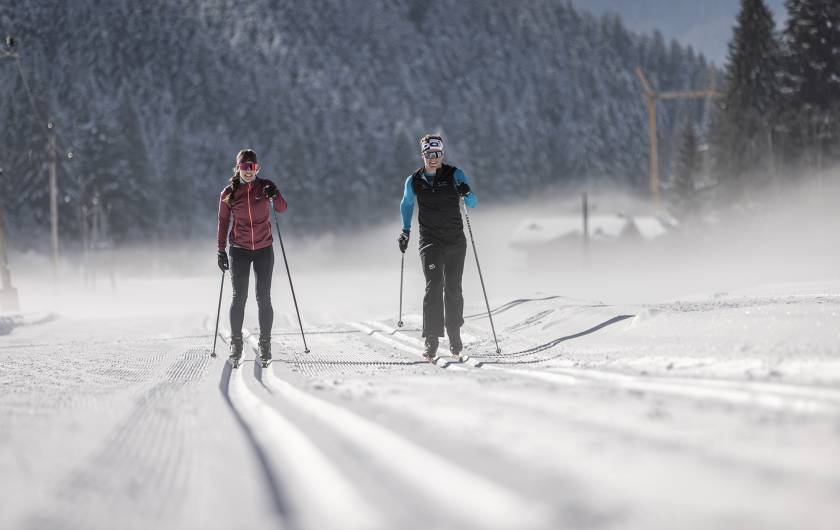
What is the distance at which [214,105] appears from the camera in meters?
153

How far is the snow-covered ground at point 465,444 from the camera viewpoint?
1.70 m

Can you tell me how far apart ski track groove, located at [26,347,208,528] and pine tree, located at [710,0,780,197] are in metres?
49.5

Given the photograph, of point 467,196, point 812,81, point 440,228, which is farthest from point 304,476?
point 812,81

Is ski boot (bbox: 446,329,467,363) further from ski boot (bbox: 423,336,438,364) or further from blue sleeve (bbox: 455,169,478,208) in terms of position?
blue sleeve (bbox: 455,169,478,208)

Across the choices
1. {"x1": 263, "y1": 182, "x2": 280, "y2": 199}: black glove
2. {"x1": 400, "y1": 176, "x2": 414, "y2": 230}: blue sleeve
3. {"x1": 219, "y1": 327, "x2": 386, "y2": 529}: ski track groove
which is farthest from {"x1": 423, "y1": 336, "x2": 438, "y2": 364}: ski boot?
{"x1": 219, "y1": 327, "x2": 386, "y2": 529}: ski track groove

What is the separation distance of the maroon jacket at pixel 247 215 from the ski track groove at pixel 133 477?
374cm

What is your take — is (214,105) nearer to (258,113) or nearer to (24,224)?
(258,113)

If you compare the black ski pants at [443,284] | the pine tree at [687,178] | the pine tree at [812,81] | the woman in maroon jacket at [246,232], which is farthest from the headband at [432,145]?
the pine tree at [687,178]

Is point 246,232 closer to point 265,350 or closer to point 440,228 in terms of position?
point 265,350

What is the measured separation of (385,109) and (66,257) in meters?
122

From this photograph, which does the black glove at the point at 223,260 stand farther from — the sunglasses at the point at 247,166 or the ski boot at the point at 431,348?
the ski boot at the point at 431,348

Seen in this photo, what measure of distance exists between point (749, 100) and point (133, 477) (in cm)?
5392

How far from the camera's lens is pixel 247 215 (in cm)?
718

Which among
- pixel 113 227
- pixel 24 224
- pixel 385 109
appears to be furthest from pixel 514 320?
pixel 385 109
